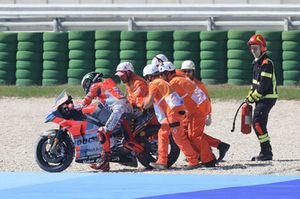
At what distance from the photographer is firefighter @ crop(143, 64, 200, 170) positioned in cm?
1644

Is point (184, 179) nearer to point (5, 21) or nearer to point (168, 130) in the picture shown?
point (168, 130)

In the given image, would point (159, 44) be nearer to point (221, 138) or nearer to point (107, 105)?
point (221, 138)

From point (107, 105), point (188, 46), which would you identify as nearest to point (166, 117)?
point (107, 105)

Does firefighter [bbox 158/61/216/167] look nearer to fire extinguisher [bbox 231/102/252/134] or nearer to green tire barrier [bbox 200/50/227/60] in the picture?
fire extinguisher [bbox 231/102/252/134]

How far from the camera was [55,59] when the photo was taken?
2738cm

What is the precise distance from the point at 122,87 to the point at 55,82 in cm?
162

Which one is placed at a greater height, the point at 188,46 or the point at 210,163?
the point at 188,46

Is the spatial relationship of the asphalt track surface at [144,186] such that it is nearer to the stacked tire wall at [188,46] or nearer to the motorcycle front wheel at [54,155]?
the motorcycle front wheel at [54,155]

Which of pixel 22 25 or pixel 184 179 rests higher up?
pixel 22 25

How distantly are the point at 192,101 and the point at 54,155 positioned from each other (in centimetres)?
210

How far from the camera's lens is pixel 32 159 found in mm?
18719

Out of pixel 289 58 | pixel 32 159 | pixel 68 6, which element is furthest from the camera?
pixel 68 6

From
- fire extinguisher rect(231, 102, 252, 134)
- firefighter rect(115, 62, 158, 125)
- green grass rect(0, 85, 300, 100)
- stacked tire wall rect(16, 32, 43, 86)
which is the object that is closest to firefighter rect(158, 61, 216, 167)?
firefighter rect(115, 62, 158, 125)

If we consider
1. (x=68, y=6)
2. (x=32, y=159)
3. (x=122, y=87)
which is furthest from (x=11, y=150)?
(x=68, y=6)
